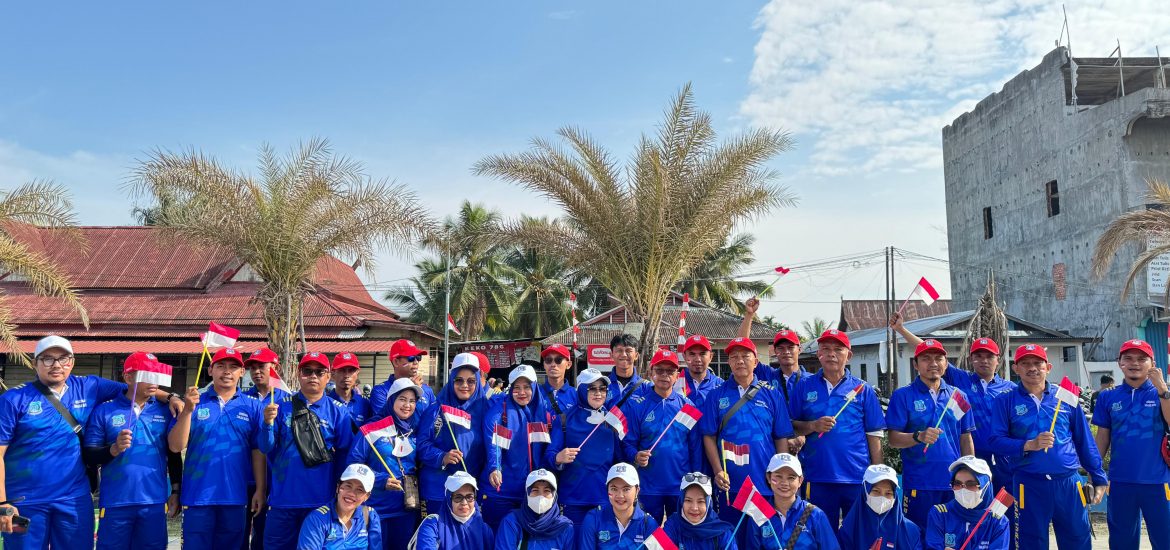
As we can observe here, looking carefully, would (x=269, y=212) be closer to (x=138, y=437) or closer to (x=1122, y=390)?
(x=138, y=437)

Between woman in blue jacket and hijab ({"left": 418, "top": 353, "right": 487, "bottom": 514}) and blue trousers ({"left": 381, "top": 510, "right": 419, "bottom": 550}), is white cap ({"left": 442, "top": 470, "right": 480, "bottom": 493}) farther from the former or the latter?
blue trousers ({"left": 381, "top": 510, "right": 419, "bottom": 550})

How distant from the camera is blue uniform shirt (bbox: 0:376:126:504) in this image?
5543 millimetres

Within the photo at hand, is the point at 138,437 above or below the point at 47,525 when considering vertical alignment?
above

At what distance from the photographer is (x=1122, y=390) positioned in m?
6.75

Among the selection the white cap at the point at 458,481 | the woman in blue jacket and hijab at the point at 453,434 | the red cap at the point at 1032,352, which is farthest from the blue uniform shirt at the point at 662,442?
the red cap at the point at 1032,352

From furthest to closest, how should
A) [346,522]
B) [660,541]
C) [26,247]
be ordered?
[26,247] < [346,522] < [660,541]

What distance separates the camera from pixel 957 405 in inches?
242

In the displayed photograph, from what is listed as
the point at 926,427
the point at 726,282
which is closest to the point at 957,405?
the point at 926,427

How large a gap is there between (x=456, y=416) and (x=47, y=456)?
2.83 metres

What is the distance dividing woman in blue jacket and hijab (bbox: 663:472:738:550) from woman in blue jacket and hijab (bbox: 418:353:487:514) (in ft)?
5.39

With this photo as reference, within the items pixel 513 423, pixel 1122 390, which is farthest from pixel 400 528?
pixel 1122 390

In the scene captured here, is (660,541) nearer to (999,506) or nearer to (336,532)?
(336,532)

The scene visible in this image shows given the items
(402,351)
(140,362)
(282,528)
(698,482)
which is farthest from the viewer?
(402,351)

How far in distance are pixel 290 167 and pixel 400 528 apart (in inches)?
349
